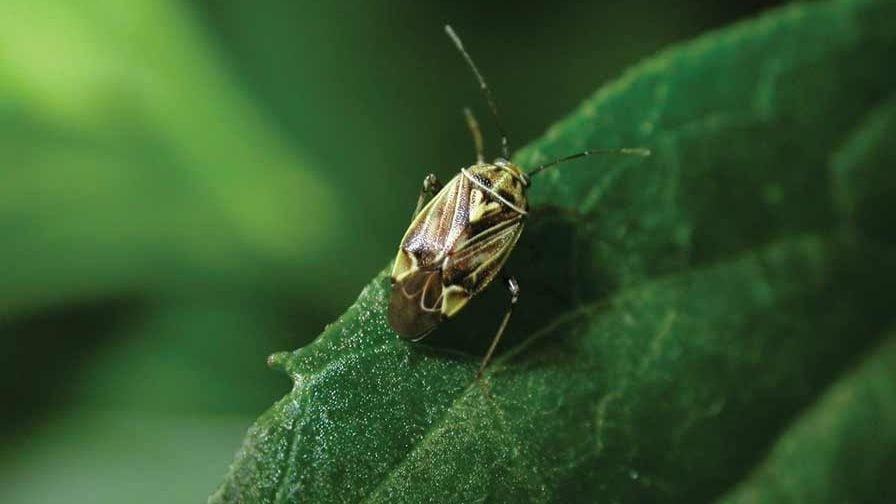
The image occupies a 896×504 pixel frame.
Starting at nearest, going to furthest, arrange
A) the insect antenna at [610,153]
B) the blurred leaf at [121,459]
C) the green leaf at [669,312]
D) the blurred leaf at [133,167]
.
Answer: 1. the green leaf at [669,312]
2. the insect antenna at [610,153]
3. the blurred leaf at [133,167]
4. the blurred leaf at [121,459]

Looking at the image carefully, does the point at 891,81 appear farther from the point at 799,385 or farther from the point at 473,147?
the point at 473,147

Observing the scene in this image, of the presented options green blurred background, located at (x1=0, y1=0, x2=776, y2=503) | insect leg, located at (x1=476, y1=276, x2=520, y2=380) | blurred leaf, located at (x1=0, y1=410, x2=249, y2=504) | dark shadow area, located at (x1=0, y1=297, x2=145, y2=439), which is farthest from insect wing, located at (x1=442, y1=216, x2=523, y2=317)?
dark shadow area, located at (x1=0, y1=297, x2=145, y2=439)

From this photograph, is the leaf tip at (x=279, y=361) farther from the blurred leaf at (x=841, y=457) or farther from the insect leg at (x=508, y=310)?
the blurred leaf at (x=841, y=457)

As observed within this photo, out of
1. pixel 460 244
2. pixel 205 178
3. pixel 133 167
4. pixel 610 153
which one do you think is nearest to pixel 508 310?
pixel 460 244

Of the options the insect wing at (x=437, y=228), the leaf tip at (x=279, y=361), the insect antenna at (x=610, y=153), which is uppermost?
the leaf tip at (x=279, y=361)

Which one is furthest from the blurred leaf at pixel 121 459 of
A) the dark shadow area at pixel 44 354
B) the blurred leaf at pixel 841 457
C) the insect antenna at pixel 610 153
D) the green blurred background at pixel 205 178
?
the blurred leaf at pixel 841 457

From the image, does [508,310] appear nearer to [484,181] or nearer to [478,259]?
[478,259]
